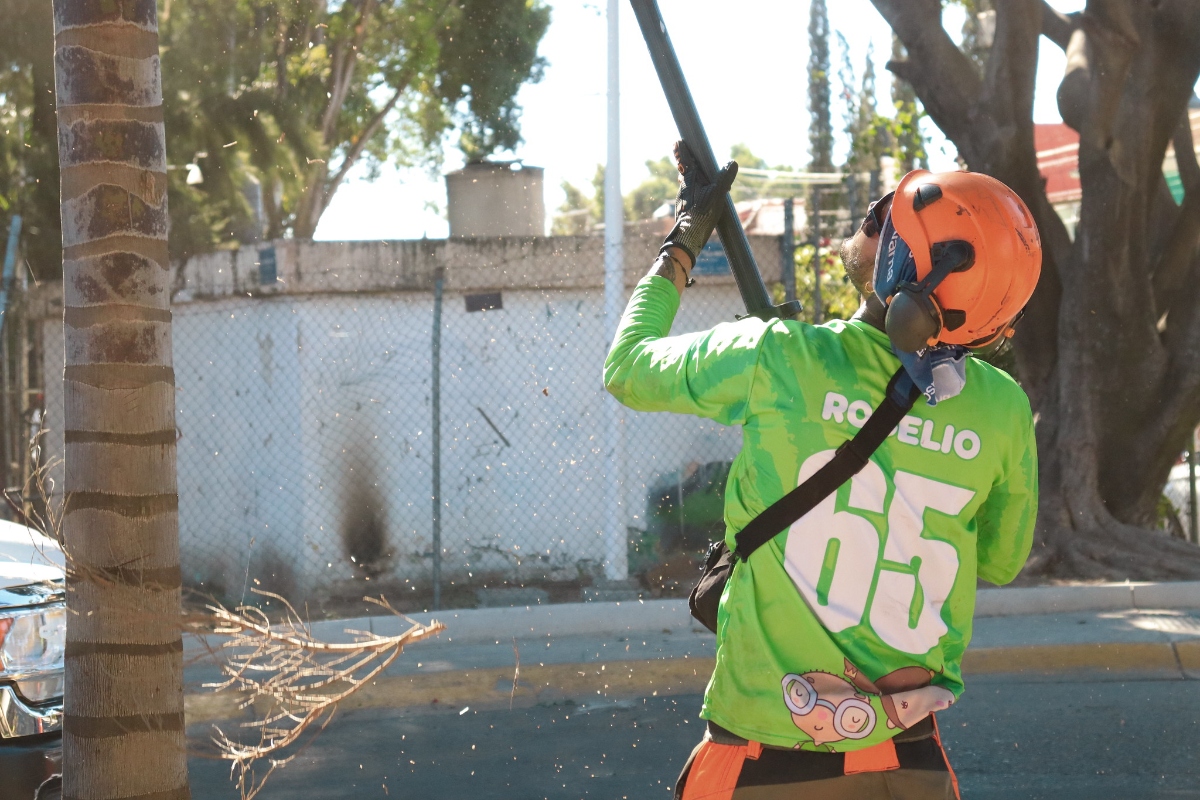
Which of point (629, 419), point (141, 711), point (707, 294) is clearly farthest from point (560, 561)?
point (141, 711)

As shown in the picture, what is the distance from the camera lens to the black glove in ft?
7.66

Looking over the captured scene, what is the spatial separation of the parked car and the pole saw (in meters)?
1.75

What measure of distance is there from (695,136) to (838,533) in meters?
0.97

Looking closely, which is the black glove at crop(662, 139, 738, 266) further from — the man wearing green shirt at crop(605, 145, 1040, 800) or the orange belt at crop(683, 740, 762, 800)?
the orange belt at crop(683, 740, 762, 800)

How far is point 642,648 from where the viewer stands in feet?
24.0

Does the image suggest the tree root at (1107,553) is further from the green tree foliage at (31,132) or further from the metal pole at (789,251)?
the green tree foliage at (31,132)

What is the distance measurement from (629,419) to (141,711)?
7101 mm

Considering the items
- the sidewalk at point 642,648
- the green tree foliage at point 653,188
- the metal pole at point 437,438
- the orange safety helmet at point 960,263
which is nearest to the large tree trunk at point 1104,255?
the sidewalk at point 642,648

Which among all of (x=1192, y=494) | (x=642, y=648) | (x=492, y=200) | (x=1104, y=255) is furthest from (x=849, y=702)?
(x=1192, y=494)

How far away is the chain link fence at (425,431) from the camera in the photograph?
29.7 feet

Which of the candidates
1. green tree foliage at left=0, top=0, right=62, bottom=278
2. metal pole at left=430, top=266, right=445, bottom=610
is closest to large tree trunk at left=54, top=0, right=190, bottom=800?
metal pole at left=430, top=266, right=445, bottom=610

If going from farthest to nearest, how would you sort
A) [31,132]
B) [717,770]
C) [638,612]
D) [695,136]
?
[31,132] < [638,612] < [695,136] < [717,770]

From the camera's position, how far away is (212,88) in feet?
46.2

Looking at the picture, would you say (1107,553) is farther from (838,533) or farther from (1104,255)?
(838,533)
